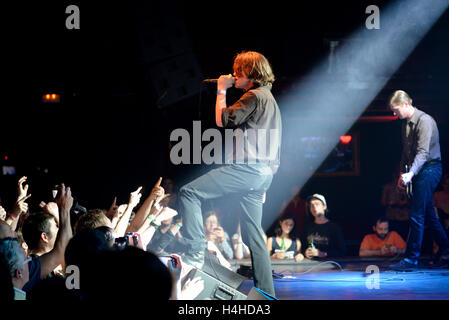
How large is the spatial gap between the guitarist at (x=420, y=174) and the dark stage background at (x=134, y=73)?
3273 millimetres

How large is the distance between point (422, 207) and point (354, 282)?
3.60 feet

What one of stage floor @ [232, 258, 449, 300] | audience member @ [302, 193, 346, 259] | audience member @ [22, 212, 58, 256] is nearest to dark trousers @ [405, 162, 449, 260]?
stage floor @ [232, 258, 449, 300]

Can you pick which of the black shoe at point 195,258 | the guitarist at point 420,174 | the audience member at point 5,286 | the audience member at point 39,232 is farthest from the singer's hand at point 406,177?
the audience member at point 5,286

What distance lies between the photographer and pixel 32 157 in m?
8.65

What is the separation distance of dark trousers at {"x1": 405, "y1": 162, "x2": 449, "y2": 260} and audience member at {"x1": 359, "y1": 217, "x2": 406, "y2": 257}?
4.27 feet

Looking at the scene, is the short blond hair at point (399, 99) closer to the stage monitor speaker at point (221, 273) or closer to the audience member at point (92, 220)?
the stage monitor speaker at point (221, 273)

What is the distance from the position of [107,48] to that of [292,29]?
307cm

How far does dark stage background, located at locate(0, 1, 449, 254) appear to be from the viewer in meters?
8.05

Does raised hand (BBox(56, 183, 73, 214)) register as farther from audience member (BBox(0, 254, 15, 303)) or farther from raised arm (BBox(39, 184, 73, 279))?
audience member (BBox(0, 254, 15, 303))

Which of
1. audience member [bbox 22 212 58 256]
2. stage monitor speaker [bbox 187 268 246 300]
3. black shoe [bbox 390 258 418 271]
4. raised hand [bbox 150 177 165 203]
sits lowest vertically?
black shoe [bbox 390 258 418 271]

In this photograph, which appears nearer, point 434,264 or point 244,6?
point 434,264

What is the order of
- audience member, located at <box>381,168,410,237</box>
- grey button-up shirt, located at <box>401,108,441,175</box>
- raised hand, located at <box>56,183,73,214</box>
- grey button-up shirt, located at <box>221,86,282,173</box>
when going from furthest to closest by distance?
audience member, located at <box>381,168,410,237</box> < grey button-up shirt, located at <box>401,108,441,175</box> < grey button-up shirt, located at <box>221,86,282,173</box> < raised hand, located at <box>56,183,73,214</box>
